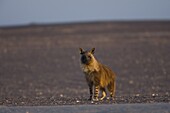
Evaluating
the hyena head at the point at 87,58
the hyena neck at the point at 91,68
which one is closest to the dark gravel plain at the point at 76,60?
the hyena neck at the point at 91,68

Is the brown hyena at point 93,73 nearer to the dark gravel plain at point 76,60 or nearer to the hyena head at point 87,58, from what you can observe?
the hyena head at point 87,58

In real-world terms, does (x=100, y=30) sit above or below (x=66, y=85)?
above

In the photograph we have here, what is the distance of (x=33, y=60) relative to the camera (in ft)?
119

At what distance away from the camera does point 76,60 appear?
36562 mm

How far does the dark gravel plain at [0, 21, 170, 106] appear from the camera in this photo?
76.5 ft

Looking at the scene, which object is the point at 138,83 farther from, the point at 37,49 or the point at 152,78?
the point at 37,49

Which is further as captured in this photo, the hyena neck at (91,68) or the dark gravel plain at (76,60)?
the dark gravel plain at (76,60)

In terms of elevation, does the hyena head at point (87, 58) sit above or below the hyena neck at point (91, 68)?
above

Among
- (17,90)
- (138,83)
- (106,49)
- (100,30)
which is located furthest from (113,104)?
(100,30)

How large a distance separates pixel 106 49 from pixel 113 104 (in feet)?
89.6

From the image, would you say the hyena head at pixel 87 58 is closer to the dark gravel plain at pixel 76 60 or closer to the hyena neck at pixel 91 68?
the hyena neck at pixel 91 68

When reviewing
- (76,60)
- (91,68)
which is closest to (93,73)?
(91,68)

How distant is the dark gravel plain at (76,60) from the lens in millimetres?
23312

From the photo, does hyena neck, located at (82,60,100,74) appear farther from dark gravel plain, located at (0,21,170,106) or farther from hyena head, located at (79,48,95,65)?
dark gravel plain, located at (0,21,170,106)
